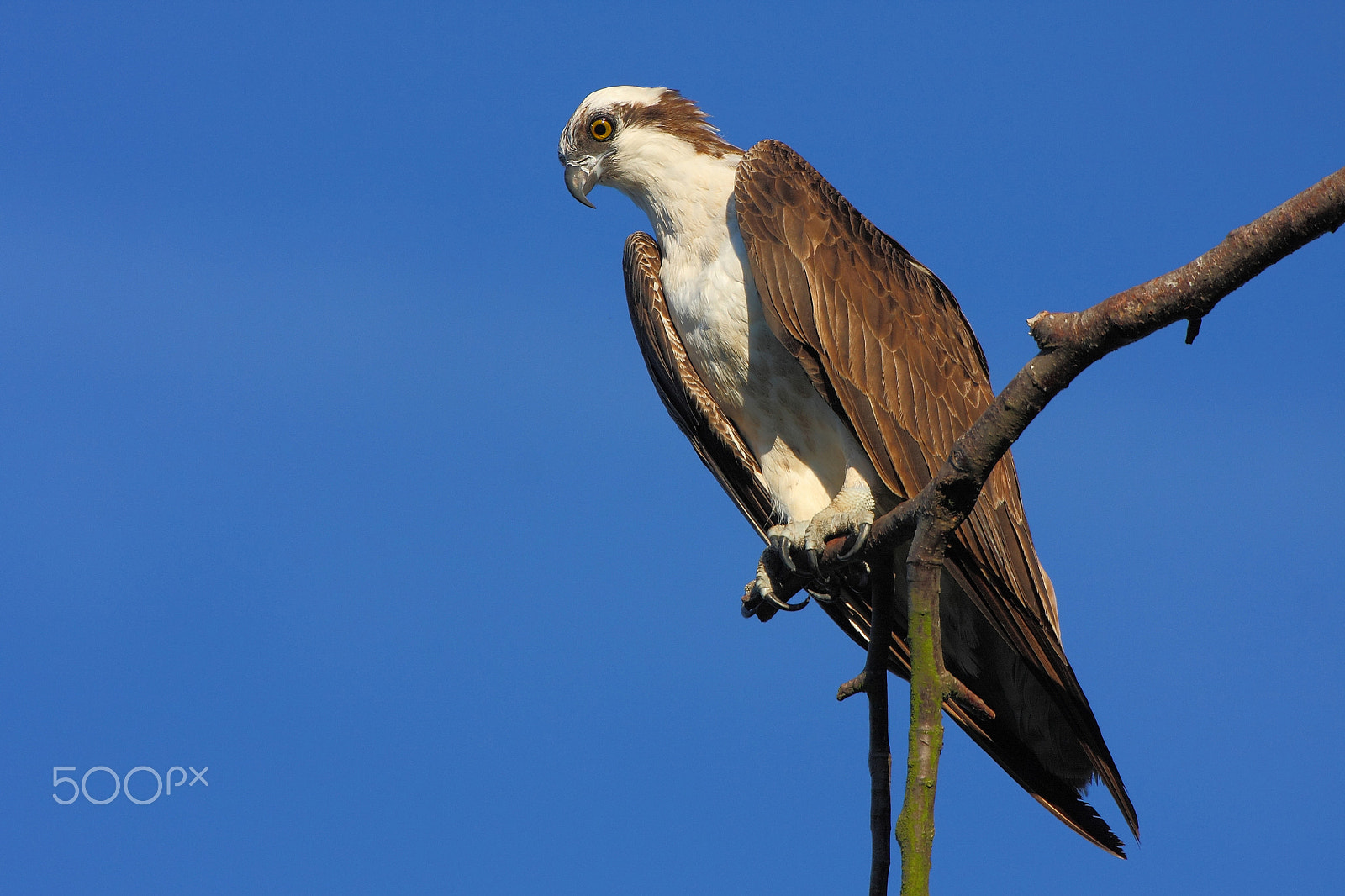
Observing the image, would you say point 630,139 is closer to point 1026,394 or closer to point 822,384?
point 822,384

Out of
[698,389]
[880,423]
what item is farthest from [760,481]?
[880,423]

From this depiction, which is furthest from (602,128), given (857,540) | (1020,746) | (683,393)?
(1020,746)

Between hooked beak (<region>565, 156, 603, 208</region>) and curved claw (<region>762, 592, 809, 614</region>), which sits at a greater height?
hooked beak (<region>565, 156, 603, 208</region>)

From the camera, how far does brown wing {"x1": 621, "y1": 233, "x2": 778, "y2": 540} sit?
21.8 ft

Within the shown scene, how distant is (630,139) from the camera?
6.81 metres

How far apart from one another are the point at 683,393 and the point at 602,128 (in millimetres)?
1636

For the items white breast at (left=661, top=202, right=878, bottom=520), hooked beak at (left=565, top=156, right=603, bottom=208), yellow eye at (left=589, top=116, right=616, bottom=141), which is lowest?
white breast at (left=661, top=202, right=878, bottom=520)

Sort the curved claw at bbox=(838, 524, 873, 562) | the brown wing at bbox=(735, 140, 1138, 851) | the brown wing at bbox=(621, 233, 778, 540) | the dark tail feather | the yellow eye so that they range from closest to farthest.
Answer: the curved claw at bbox=(838, 524, 873, 562)
the dark tail feather
the brown wing at bbox=(735, 140, 1138, 851)
the brown wing at bbox=(621, 233, 778, 540)
the yellow eye

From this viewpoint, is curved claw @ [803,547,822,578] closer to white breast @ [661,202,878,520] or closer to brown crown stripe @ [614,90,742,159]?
white breast @ [661,202,878,520]

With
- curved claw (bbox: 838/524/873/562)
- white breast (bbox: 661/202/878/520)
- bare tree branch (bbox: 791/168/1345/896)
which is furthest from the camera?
white breast (bbox: 661/202/878/520)

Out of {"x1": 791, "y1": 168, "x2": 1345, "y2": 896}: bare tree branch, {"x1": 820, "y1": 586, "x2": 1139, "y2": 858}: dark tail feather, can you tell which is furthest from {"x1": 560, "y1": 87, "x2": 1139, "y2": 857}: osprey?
→ {"x1": 791, "y1": 168, "x2": 1345, "y2": 896}: bare tree branch

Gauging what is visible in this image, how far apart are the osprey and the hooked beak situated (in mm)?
13

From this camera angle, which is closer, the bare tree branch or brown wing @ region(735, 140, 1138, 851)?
the bare tree branch

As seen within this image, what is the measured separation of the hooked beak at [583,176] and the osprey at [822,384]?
0.04 feet
